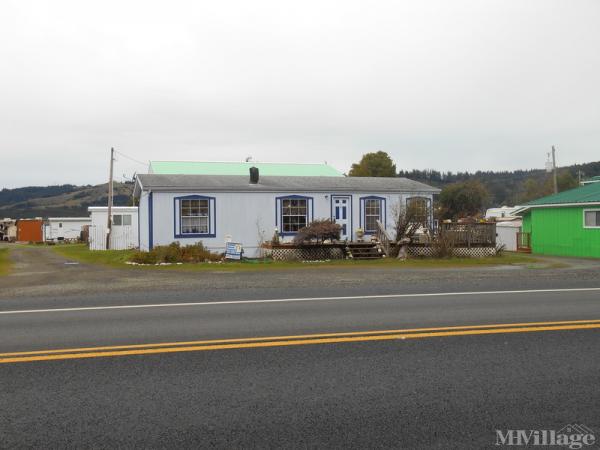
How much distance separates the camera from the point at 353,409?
4602 millimetres

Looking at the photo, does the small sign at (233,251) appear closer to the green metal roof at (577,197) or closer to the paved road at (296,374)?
the paved road at (296,374)

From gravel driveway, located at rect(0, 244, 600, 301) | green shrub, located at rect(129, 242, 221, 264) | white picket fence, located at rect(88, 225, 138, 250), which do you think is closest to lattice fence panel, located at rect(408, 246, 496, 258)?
gravel driveway, located at rect(0, 244, 600, 301)

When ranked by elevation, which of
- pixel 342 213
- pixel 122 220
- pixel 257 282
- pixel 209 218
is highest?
pixel 122 220

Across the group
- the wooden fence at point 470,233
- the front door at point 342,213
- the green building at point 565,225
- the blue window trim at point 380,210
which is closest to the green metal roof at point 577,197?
the green building at point 565,225

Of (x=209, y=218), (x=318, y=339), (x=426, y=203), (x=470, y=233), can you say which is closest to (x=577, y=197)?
(x=470, y=233)

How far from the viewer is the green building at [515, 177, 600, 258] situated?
2652 centimetres

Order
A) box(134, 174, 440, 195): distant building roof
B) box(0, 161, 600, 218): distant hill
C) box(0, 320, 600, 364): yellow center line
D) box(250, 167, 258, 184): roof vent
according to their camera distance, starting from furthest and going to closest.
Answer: box(0, 161, 600, 218): distant hill
box(250, 167, 258, 184): roof vent
box(134, 174, 440, 195): distant building roof
box(0, 320, 600, 364): yellow center line

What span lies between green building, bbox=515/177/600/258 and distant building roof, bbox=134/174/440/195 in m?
7.00

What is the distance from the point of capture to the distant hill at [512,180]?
8712cm

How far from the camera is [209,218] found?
2472cm

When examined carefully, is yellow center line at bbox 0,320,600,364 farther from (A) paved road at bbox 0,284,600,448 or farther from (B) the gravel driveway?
(B) the gravel driveway

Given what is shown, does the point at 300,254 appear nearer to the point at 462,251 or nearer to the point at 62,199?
the point at 462,251

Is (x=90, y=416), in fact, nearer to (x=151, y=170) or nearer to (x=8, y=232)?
(x=151, y=170)

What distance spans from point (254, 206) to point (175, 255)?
196 inches
